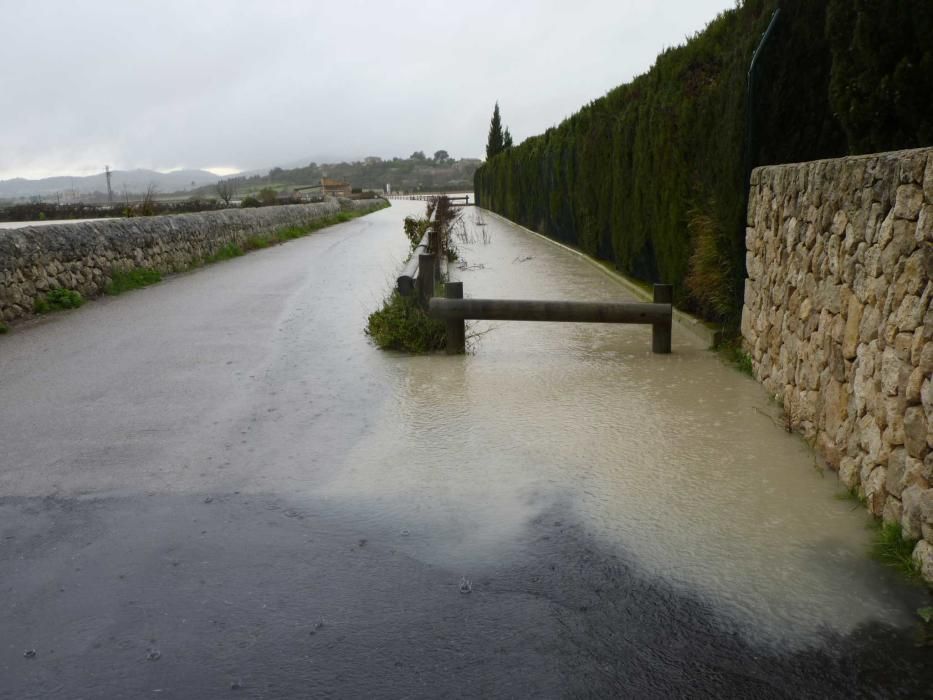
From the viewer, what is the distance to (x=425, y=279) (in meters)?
8.33

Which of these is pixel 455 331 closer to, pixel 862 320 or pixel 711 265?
pixel 711 265

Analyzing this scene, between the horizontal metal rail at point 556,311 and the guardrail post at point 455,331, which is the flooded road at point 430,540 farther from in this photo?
the guardrail post at point 455,331

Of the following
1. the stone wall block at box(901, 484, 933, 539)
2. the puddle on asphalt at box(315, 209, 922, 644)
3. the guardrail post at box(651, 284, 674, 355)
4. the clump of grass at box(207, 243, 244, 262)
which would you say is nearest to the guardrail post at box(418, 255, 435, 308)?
the puddle on asphalt at box(315, 209, 922, 644)

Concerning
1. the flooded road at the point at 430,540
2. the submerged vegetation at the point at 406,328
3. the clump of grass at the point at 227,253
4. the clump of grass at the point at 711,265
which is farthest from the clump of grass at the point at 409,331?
the clump of grass at the point at 227,253

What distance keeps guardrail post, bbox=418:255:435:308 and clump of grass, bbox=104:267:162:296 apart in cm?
622

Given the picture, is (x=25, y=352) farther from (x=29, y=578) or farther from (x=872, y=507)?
(x=872, y=507)

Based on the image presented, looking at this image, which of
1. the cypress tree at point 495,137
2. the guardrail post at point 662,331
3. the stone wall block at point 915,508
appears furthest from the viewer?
the cypress tree at point 495,137

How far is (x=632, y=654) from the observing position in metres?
2.78

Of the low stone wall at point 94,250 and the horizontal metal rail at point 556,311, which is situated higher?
the low stone wall at point 94,250

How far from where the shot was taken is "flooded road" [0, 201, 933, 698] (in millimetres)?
2729

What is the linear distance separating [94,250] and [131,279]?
1081 mm

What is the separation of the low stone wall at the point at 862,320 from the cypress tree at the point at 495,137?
179 ft

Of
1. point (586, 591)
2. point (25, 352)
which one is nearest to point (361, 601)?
point (586, 591)

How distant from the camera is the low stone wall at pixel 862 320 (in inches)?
128
